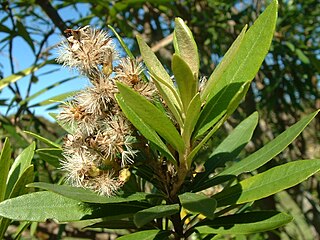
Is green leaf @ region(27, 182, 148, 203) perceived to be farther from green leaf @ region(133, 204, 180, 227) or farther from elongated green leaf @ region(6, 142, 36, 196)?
elongated green leaf @ region(6, 142, 36, 196)

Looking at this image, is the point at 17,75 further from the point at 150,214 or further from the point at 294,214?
the point at 294,214

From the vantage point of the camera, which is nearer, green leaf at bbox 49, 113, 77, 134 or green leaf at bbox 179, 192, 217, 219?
green leaf at bbox 179, 192, 217, 219

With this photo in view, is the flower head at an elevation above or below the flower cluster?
above

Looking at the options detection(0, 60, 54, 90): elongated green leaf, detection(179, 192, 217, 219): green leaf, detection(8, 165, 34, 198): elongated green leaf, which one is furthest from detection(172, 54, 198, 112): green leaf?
detection(0, 60, 54, 90): elongated green leaf

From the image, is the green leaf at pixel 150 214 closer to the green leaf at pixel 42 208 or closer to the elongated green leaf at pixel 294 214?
the green leaf at pixel 42 208

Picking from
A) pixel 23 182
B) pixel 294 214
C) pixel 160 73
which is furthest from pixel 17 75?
pixel 294 214

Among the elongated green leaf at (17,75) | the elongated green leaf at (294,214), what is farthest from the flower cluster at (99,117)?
the elongated green leaf at (294,214)

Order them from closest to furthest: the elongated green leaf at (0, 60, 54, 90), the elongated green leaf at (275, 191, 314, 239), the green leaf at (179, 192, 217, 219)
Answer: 1. the green leaf at (179, 192, 217, 219)
2. the elongated green leaf at (0, 60, 54, 90)
3. the elongated green leaf at (275, 191, 314, 239)
